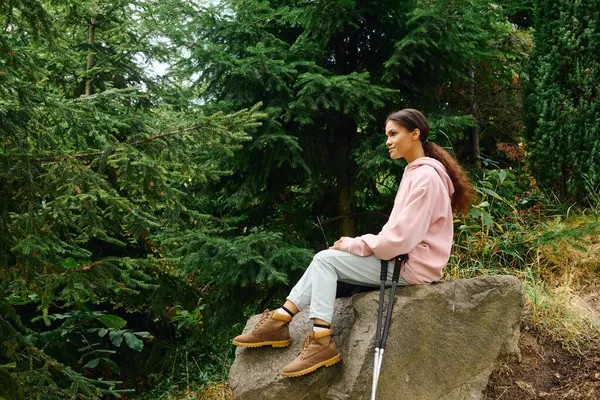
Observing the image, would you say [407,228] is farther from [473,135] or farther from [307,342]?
[473,135]

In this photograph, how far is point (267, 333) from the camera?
3.53m

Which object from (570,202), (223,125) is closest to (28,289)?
(223,125)

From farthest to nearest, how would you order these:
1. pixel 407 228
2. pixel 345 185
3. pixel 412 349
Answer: pixel 345 185 < pixel 412 349 < pixel 407 228

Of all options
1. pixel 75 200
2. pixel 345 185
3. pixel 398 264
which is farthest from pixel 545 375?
pixel 75 200

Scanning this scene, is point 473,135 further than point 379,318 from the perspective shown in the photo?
Yes

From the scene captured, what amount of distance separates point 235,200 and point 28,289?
6.47 ft

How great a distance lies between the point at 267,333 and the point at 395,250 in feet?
3.06

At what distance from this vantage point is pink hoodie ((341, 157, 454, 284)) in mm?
3277

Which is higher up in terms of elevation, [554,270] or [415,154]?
[415,154]

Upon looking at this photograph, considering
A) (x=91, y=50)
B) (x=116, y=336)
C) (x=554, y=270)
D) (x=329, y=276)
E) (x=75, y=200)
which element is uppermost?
(x=91, y=50)

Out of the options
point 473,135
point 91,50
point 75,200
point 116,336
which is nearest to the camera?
point 75,200

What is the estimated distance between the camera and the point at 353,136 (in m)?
6.28

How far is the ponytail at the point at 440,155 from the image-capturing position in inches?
139

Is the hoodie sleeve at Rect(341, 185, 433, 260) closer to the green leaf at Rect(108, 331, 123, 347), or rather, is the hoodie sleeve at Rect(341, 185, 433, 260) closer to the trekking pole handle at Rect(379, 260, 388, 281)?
the trekking pole handle at Rect(379, 260, 388, 281)
